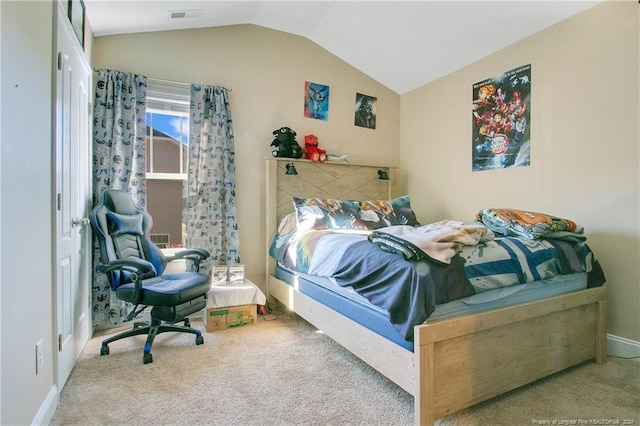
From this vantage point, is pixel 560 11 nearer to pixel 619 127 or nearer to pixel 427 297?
pixel 619 127

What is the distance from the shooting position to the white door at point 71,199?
1809 mm

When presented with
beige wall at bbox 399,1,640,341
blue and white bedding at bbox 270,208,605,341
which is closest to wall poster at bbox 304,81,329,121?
beige wall at bbox 399,1,640,341

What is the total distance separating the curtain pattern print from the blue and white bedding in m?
1.28

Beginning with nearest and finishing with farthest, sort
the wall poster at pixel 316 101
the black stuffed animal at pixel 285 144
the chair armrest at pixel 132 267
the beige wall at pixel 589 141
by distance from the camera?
the chair armrest at pixel 132 267 → the beige wall at pixel 589 141 → the black stuffed animal at pixel 285 144 → the wall poster at pixel 316 101

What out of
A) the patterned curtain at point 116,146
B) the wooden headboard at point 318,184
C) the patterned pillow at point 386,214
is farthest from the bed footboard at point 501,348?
the patterned curtain at point 116,146

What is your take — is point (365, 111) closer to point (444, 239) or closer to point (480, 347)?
point (444, 239)

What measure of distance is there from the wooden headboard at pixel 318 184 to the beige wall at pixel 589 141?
106cm

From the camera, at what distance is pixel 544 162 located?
2.76 m

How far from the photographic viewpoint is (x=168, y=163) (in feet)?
10.7

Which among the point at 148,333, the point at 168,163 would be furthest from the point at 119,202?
the point at 148,333

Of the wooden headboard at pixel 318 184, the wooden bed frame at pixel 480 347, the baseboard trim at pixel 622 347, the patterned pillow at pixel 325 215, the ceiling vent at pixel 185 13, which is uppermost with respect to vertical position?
the ceiling vent at pixel 185 13

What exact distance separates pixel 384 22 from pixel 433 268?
2.56 meters

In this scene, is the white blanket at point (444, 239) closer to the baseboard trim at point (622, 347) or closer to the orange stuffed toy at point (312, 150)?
the baseboard trim at point (622, 347)

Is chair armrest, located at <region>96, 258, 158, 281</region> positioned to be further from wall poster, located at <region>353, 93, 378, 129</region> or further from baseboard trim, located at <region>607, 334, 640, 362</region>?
baseboard trim, located at <region>607, 334, 640, 362</region>
